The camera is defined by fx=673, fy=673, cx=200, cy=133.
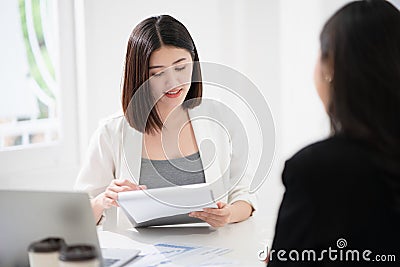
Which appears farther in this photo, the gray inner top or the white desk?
the gray inner top

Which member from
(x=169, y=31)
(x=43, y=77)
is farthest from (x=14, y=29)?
(x=169, y=31)

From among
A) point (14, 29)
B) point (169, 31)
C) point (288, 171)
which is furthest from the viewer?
point (14, 29)

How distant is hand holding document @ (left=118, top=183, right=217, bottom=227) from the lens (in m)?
1.79

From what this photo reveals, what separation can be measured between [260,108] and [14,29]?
1.19 metres

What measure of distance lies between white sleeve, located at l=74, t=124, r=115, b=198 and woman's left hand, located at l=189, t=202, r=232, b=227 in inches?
15.5

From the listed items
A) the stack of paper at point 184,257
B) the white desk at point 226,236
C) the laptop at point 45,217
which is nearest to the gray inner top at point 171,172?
the white desk at point 226,236

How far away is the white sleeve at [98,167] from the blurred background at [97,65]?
69 cm

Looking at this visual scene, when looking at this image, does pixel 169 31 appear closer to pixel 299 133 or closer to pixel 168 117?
pixel 168 117

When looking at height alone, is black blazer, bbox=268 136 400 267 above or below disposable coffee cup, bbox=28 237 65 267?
above

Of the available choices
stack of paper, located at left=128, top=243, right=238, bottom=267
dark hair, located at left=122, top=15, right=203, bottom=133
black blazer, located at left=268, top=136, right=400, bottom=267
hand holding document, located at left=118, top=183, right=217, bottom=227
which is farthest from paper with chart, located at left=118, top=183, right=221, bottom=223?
black blazer, located at left=268, top=136, right=400, bottom=267

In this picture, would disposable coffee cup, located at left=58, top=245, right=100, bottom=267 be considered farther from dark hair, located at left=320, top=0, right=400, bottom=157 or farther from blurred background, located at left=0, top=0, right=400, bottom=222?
blurred background, located at left=0, top=0, right=400, bottom=222

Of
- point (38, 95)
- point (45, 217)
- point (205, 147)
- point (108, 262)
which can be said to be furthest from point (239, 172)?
point (38, 95)

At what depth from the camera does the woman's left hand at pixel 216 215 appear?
1971 mm

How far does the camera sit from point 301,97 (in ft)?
10.6
